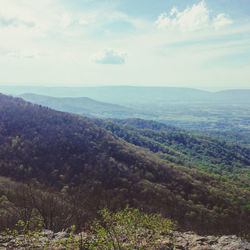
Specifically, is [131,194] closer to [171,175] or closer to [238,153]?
[171,175]

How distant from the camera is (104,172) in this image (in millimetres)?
65438

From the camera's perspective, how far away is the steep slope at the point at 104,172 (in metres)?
54.2

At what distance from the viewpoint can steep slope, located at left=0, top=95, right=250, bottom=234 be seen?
5419 centimetres

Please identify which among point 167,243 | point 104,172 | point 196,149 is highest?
point 167,243

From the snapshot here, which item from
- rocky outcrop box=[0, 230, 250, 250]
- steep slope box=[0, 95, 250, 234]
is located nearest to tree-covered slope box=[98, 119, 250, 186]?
steep slope box=[0, 95, 250, 234]

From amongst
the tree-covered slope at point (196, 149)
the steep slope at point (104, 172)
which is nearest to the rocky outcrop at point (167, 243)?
the steep slope at point (104, 172)

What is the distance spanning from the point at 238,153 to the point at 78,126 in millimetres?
144146

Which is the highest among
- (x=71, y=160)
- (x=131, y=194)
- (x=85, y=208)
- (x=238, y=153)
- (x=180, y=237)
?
(x=180, y=237)

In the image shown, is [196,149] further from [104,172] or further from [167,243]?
[167,243]

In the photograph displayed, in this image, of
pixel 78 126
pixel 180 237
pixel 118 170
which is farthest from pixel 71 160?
pixel 180 237

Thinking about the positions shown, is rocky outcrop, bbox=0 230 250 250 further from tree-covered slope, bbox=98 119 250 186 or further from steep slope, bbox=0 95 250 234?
tree-covered slope, bbox=98 119 250 186

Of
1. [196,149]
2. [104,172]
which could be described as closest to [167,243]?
[104,172]

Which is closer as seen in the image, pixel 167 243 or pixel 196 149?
pixel 167 243

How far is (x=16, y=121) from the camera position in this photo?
8962 cm
